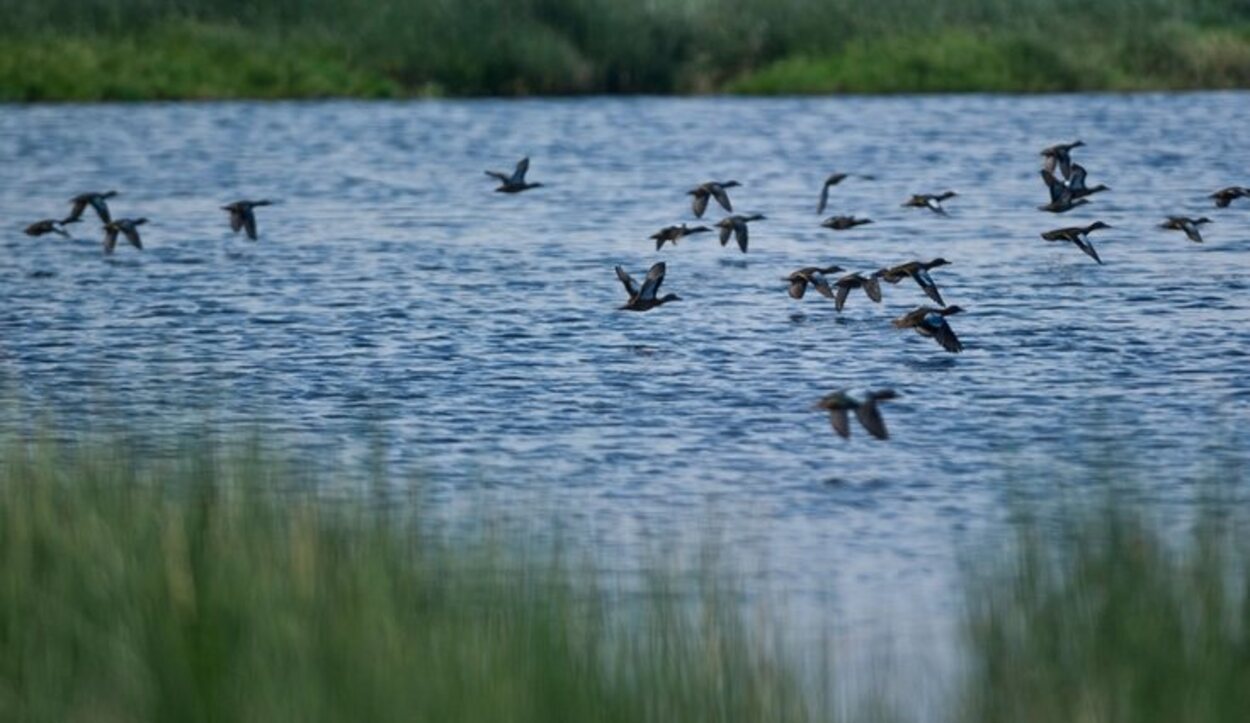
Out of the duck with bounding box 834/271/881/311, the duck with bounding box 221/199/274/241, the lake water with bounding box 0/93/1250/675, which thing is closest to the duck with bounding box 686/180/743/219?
the lake water with bounding box 0/93/1250/675

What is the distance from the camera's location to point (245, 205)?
22281mm

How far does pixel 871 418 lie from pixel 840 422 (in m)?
0.17

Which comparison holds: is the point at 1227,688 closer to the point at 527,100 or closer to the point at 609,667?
the point at 609,667

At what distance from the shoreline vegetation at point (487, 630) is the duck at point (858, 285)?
854 centimetres

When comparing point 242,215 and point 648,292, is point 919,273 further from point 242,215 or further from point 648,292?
point 242,215

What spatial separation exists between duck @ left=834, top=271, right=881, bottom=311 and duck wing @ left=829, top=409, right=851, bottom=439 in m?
5.02

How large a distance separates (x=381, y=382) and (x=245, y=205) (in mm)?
6947

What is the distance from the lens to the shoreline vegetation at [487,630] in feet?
23.4

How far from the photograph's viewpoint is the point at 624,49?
41.5 meters

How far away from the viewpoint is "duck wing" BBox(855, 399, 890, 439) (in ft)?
40.8

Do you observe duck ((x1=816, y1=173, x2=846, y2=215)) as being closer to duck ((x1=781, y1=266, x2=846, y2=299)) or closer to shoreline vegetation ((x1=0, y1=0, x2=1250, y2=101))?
duck ((x1=781, y1=266, x2=846, y2=299))

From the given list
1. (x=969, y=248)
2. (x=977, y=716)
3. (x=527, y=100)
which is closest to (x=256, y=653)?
(x=977, y=716)

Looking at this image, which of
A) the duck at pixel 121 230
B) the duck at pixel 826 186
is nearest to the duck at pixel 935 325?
the duck at pixel 826 186

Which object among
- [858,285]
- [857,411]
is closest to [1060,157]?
[858,285]
